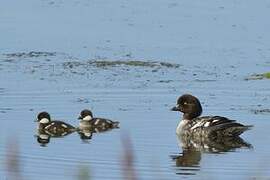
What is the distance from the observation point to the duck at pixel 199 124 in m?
13.1

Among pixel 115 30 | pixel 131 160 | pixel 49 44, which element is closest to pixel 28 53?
pixel 49 44

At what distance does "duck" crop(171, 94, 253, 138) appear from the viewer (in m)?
13.1

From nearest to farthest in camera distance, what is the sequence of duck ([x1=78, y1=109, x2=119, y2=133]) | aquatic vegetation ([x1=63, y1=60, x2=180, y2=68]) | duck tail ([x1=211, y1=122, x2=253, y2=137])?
duck tail ([x1=211, y1=122, x2=253, y2=137])
duck ([x1=78, y1=109, x2=119, y2=133])
aquatic vegetation ([x1=63, y1=60, x2=180, y2=68])

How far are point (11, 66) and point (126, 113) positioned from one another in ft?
11.5

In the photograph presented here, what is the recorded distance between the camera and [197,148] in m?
12.9

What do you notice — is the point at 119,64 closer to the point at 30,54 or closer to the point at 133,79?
the point at 133,79

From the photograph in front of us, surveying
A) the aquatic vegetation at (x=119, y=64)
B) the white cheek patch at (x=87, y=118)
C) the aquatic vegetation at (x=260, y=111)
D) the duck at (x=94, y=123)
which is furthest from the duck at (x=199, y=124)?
the aquatic vegetation at (x=119, y=64)

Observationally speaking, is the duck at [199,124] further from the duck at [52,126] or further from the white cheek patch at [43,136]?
the white cheek patch at [43,136]

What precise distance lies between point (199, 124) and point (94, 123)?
137cm

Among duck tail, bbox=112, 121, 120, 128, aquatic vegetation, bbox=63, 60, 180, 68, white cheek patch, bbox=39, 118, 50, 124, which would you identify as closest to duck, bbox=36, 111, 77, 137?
white cheek patch, bbox=39, 118, 50, 124

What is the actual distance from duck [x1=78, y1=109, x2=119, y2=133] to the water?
0.39 ft

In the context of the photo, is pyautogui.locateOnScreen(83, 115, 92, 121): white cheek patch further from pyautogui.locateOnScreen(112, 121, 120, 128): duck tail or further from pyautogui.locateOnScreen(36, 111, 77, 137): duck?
pyautogui.locateOnScreen(112, 121, 120, 128): duck tail

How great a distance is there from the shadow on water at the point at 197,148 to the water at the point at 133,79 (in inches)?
1.5

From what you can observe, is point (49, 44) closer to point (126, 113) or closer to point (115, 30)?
point (115, 30)
